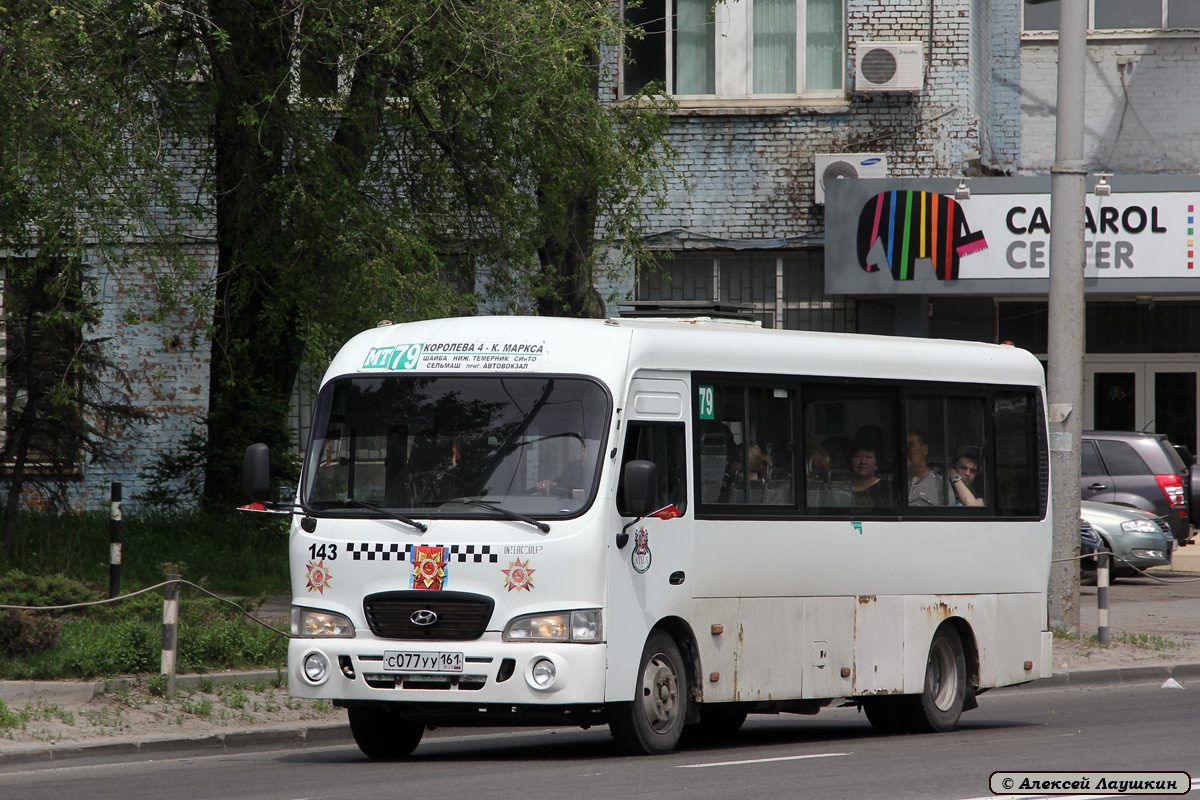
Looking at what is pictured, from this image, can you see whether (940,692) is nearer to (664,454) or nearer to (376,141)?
(664,454)

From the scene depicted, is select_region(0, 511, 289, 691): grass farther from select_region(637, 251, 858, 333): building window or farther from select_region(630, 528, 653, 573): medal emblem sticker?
select_region(637, 251, 858, 333): building window

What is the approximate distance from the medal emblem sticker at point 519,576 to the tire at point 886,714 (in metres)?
3.45

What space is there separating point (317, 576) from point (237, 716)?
2.12 meters

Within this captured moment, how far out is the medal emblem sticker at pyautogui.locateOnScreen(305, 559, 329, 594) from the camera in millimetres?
9734

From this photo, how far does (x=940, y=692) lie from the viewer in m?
12.0

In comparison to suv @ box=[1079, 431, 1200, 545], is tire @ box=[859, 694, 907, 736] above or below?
below

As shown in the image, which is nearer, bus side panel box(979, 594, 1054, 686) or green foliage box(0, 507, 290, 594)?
bus side panel box(979, 594, 1054, 686)

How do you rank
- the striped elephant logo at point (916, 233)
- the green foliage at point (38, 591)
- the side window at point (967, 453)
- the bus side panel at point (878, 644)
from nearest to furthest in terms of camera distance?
the bus side panel at point (878, 644) → the side window at point (967, 453) → the green foliage at point (38, 591) → the striped elephant logo at point (916, 233)

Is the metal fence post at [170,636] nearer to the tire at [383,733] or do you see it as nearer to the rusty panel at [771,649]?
the tire at [383,733]

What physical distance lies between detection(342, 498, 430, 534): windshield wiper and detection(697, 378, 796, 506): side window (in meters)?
1.76

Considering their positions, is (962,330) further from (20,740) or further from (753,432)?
(20,740)

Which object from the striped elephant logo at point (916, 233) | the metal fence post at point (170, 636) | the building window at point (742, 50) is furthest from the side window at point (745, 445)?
the building window at point (742, 50)

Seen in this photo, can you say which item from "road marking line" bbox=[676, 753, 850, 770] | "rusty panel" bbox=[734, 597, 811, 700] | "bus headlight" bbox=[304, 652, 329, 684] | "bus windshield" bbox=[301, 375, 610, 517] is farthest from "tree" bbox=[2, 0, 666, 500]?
"road marking line" bbox=[676, 753, 850, 770]

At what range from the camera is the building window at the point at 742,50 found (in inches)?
962
